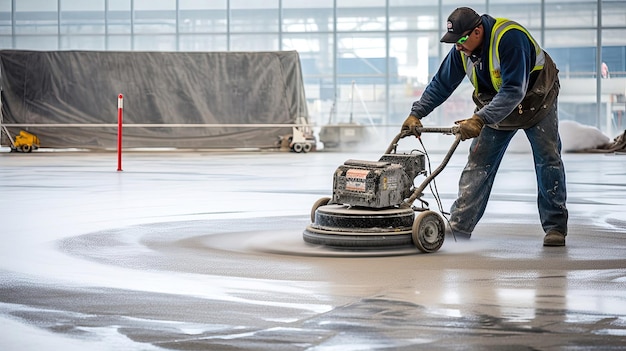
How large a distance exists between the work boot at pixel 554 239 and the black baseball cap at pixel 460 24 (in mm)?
1454

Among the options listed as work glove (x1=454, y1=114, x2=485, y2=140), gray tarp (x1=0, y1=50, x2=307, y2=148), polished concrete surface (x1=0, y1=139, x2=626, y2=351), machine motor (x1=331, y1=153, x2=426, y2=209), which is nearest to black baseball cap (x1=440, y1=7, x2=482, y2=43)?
work glove (x1=454, y1=114, x2=485, y2=140)

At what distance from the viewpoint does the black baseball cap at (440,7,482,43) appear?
21.8 ft

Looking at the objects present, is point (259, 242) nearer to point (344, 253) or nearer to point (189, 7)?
point (344, 253)

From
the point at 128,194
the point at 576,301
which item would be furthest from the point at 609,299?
the point at 128,194

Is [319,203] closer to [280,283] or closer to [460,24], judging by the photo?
[460,24]

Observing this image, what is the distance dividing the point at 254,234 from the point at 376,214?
1360mm

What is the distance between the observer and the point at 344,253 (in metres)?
6.45

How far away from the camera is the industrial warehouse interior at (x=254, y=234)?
4199 mm

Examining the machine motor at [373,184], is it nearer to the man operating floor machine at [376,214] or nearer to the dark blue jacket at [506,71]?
the man operating floor machine at [376,214]

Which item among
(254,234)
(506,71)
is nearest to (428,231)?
(506,71)

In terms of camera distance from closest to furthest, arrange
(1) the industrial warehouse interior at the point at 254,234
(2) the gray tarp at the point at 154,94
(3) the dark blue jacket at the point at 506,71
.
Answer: (1) the industrial warehouse interior at the point at 254,234 < (3) the dark blue jacket at the point at 506,71 < (2) the gray tarp at the point at 154,94

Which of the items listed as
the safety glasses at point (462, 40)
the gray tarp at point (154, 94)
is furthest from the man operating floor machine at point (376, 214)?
the gray tarp at point (154, 94)

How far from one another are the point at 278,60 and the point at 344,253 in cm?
2264

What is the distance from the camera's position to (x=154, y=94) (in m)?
28.6
